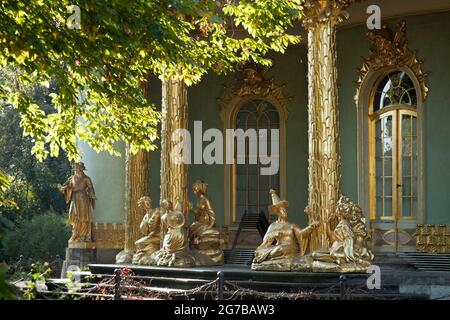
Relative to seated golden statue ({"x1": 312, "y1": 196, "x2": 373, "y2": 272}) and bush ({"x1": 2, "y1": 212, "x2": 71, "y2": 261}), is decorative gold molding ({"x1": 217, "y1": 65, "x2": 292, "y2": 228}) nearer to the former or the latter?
seated golden statue ({"x1": 312, "y1": 196, "x2": 373, "y2": 272})

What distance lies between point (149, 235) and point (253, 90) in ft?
18.0

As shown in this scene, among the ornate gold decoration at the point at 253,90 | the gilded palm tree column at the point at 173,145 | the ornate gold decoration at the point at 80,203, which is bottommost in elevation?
the ornate gold decoration at the point at 80,203

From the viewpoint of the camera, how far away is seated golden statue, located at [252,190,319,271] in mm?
18062

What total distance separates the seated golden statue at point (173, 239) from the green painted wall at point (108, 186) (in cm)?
437

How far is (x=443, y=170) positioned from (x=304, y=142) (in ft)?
15.0

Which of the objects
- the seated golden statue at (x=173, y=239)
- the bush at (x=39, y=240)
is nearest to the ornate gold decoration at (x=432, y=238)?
the seated golden statue at (x=173, y=239)

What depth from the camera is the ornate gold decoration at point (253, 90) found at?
24.6 metres

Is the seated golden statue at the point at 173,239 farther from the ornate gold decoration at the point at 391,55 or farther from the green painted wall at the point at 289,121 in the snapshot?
the ornate gold decoration at the point at 391,55

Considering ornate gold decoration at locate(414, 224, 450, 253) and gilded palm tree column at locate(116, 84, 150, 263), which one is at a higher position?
gilded palm tree column at locate(116, 84, 150, 263)

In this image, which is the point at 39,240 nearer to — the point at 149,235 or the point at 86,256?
the point at 86,256

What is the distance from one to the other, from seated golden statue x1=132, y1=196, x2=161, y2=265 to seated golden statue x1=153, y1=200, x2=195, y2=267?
0.60m

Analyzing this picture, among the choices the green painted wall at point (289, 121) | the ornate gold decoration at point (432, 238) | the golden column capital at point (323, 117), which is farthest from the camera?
the green painted wall at point (289, 121)

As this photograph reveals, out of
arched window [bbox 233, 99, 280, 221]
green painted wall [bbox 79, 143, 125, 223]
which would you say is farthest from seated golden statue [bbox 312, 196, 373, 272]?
green painted wall [bbox 79, 143, 125, 223]

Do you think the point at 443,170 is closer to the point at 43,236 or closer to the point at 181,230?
the point at 181,230
